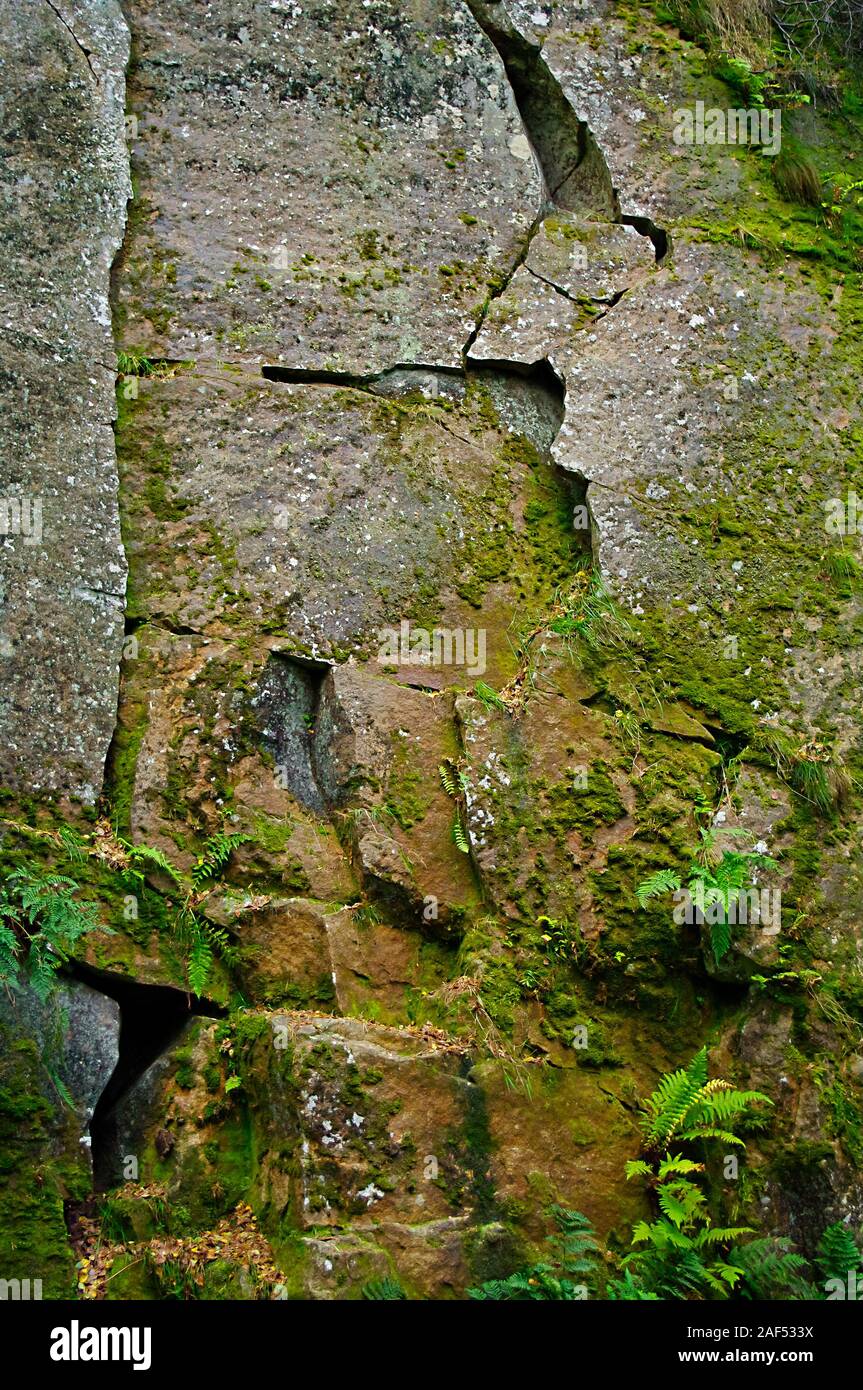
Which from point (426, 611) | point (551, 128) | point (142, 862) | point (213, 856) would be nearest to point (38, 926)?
point (142, 862)

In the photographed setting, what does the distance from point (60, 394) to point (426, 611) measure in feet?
8.68

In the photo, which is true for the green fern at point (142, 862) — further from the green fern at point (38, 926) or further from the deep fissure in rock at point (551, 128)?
the deep fissure in rock at point (551, 128)

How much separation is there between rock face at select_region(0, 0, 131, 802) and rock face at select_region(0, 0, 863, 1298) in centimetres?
3

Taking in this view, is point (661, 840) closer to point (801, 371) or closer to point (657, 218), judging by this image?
point (801, 371)

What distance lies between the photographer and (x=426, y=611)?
7.84m

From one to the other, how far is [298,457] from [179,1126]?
13.6 ft

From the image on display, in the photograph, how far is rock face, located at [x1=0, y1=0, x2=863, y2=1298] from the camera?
21.1ft

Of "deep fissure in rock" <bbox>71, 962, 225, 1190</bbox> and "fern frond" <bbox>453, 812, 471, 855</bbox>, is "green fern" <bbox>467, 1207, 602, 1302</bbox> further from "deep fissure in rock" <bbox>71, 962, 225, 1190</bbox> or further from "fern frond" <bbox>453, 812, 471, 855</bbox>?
"deep fissure in rock" <bbox>71, 962, 225, 1190</bbox>

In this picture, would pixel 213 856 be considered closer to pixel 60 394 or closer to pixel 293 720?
pixel 293 720

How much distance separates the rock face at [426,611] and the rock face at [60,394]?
1.0 inches

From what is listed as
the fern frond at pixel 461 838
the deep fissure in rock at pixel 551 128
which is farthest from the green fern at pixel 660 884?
the deep fissure in rock at pixel 551 128

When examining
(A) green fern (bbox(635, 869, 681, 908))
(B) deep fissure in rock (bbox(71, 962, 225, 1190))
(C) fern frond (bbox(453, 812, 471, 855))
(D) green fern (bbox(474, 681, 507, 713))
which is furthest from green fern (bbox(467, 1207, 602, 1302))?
(D) green fern (bbox(474, 681, 507, 713))

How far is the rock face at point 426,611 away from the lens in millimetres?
6445

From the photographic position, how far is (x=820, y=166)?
9.21 m
